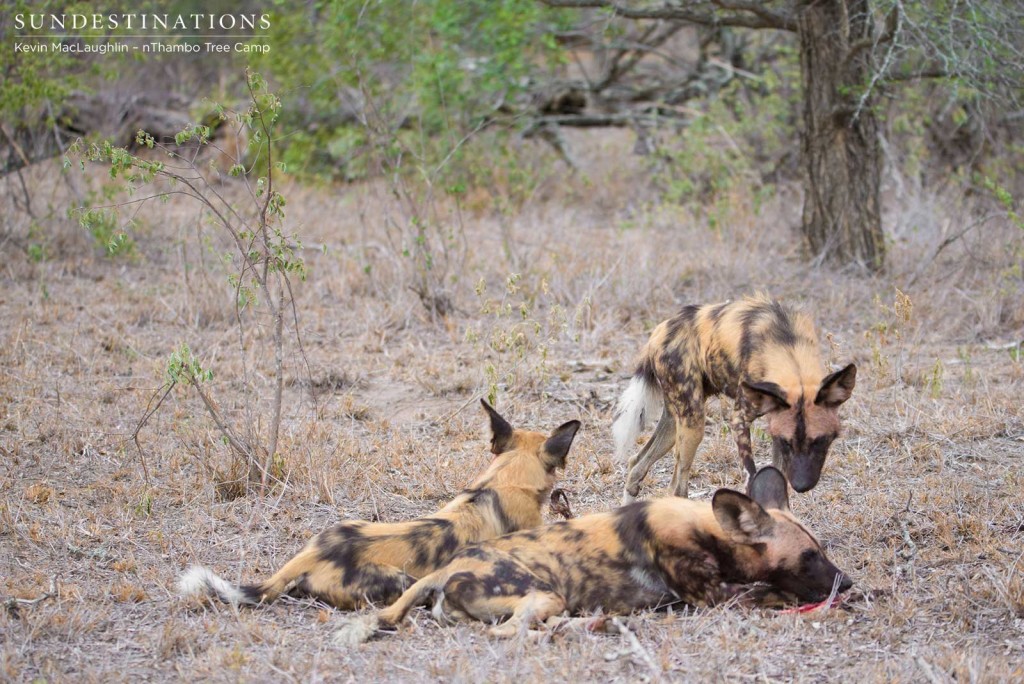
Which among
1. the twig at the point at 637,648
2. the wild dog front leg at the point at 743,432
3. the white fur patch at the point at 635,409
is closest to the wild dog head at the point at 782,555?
the twig at the point at 637,648

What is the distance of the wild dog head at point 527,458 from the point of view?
14.3 feet

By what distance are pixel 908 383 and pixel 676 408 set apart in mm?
2134

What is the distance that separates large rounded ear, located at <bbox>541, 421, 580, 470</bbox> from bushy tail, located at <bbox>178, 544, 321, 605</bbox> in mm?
986

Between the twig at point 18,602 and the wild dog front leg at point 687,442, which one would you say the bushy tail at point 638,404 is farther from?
the twig at point 18,602

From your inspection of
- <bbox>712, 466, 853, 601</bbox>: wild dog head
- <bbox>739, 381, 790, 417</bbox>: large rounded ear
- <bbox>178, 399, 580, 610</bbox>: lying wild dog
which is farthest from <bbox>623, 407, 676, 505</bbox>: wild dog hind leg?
<bbox>712, 466, 853, 601</bbox>: wild dog head

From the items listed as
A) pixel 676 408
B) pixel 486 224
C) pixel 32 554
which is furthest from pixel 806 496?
pixel 486 224

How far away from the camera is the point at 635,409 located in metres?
5.17

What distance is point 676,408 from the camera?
4.98 metres

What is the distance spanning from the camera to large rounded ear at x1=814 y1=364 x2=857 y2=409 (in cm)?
423

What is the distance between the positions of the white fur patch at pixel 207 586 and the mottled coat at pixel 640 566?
0.53 meters

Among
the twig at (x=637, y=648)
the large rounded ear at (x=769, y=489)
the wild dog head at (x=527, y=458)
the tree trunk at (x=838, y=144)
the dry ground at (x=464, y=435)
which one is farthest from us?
the tree trunk at (x=838, y=144)

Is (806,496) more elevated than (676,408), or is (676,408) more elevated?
(676,408)

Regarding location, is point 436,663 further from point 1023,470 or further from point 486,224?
point 486,224

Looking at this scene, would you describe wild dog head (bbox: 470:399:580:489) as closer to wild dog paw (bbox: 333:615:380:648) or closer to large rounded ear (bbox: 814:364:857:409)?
wild dog paw (bbox: 333:615:380:648)
